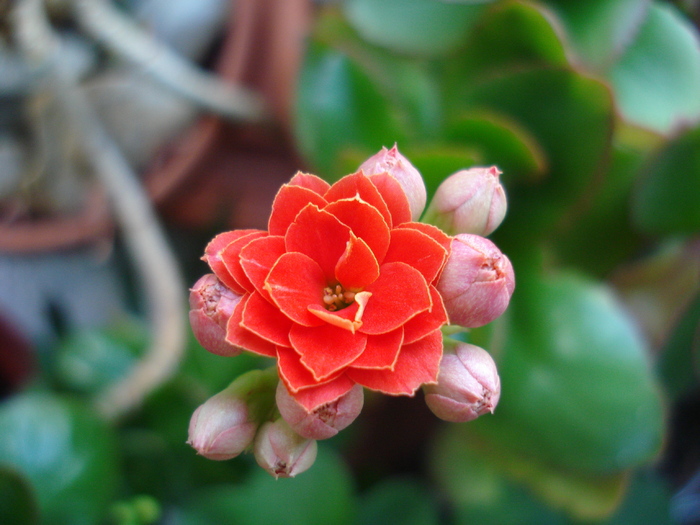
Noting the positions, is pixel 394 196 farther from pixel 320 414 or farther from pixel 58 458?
pixel 58 458

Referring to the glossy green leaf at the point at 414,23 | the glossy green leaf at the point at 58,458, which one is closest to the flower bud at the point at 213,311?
the glossy green leaf at the point at 58,458

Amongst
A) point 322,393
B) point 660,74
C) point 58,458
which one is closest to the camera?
point 322,393

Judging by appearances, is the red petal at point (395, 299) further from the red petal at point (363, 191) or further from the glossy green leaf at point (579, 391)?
the glossy green leaf at point (579, 391)

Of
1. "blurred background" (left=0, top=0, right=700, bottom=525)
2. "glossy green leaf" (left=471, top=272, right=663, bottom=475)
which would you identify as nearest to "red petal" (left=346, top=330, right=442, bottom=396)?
"blurred background" (left=0, top=0, right=700, bottom=525)

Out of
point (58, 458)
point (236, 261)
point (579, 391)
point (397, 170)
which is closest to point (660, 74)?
point (579, 391)

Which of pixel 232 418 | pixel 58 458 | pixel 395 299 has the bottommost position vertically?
pixel 58 458

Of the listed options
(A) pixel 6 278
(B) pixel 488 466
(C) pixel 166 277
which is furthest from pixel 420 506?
(A) pixel 6 278

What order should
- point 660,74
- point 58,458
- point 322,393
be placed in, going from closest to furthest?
point 322,393 → point 58,458 → point 660,74

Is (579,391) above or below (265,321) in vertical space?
below
